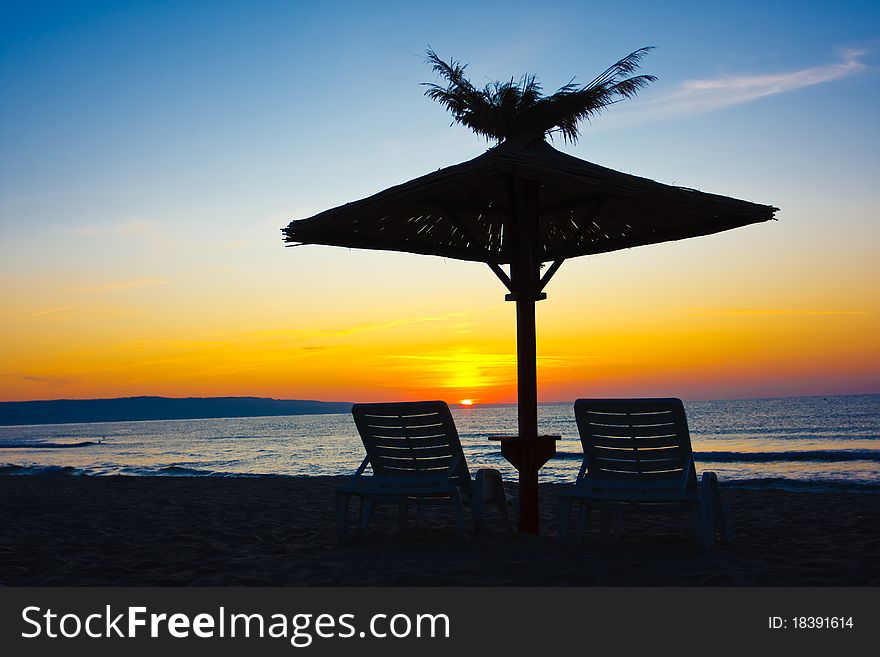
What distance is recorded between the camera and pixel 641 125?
9.70 m

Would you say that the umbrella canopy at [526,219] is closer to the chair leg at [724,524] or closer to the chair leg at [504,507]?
the chair leg at [504,507]

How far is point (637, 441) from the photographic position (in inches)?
174

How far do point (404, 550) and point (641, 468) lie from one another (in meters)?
1.56

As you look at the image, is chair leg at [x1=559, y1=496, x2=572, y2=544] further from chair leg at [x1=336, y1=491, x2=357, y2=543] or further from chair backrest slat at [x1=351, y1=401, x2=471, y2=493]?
chair leg at [x1=336, y1=491, x2=357, y2=543]

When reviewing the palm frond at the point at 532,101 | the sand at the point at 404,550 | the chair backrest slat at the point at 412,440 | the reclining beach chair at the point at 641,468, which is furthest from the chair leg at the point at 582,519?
the palm frond at the point at 532,101

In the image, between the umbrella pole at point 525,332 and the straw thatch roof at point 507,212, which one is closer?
the straw thatch roof at point 507,212

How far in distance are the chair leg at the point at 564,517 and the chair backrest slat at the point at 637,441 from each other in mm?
276

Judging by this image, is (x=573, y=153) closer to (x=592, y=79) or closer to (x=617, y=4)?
(x=592, y=79)

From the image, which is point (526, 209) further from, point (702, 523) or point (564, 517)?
point (702, 523)

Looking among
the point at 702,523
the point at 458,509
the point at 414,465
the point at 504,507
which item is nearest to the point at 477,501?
the point at 458,509

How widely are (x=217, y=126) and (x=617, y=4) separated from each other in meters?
6.40

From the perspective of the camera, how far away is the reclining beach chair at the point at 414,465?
4715 millimetres

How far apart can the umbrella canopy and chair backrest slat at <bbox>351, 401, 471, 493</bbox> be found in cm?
40

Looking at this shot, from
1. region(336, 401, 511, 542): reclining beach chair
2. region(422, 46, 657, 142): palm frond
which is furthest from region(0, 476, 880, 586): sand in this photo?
region(422, 46, 657, 142): palm frond
